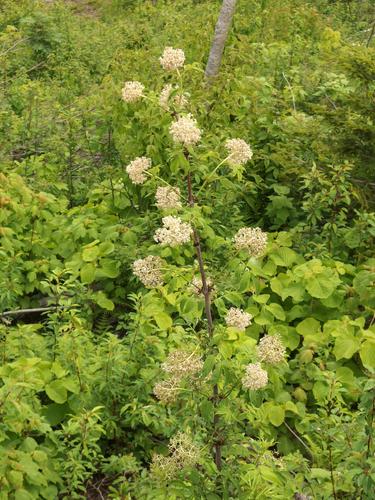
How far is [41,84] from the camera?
9914 millimetres

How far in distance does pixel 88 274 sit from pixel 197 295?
2402 mm

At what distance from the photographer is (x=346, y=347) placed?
439 cm

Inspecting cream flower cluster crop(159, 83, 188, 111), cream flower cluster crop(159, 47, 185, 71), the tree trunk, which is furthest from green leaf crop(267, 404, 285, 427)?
the tree trunk

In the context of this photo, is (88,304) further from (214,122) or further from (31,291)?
(214,122)

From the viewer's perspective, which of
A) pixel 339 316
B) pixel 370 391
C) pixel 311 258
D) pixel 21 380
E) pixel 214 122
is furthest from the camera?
pixel 214 122

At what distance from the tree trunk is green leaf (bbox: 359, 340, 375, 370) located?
4618mm

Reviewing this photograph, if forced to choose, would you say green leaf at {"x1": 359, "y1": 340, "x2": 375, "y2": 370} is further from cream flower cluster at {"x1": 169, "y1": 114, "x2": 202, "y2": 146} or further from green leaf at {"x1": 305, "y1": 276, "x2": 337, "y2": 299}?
cream flower cluster at {"x1": 169, "y1": 114, "x2": 202, "y2": 146}

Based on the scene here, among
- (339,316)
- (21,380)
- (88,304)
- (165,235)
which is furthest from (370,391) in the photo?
(88,304)

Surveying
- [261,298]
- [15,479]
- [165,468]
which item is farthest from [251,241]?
[261,298]

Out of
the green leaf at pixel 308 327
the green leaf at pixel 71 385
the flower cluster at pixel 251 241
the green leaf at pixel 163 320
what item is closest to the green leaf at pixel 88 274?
the green leaf at pixel 163 320

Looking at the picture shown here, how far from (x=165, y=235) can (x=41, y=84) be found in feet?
26.6

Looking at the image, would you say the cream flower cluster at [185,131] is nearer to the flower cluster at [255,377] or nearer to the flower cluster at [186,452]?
the flower cluster at [255,377]

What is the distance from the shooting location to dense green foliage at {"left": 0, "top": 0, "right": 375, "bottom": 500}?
113 inches

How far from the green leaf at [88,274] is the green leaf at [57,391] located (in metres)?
1.32
